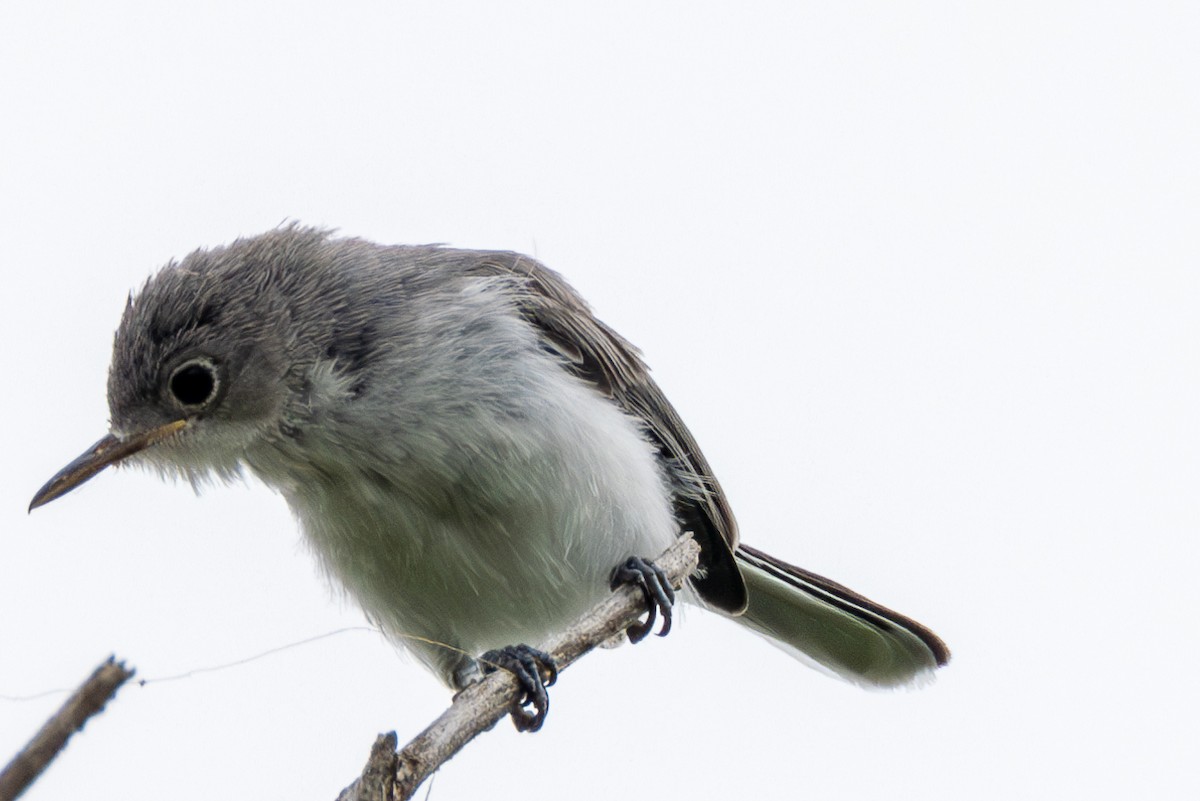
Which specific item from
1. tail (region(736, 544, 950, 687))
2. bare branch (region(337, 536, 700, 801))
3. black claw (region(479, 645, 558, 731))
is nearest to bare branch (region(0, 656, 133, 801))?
bare branch (region(337, 536, 700, 801))

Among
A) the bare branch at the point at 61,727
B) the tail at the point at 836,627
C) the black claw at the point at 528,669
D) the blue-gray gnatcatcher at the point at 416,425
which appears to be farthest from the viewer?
the tail at the point at 836,627

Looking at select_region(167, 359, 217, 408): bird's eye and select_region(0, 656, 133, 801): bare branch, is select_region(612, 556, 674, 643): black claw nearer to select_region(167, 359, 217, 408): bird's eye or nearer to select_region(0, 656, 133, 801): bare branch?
select_region(167, 359, 217, 408): bird's eye

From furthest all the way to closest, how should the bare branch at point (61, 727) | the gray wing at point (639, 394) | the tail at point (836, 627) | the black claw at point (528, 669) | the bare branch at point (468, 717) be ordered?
the tail at point (836, 627)
the gray wing at point (639, 394)
the black claw at point (528, 669)
the bare branch at point (468, 717)
the bare branch at point (61, 727)

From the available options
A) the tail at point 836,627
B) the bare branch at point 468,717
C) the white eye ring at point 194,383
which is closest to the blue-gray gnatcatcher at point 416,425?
the white eye ring at point 194,383

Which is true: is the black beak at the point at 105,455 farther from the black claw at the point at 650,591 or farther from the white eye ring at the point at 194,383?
the black claw at the point at 650,591

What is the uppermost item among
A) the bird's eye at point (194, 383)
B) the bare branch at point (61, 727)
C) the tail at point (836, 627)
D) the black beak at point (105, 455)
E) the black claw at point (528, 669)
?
the bare branch at point (61, 727)

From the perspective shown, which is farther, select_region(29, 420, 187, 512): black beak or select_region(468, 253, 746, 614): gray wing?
select_region(468, 253, 746, 614): gray wing

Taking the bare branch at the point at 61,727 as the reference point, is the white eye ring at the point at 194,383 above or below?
below
